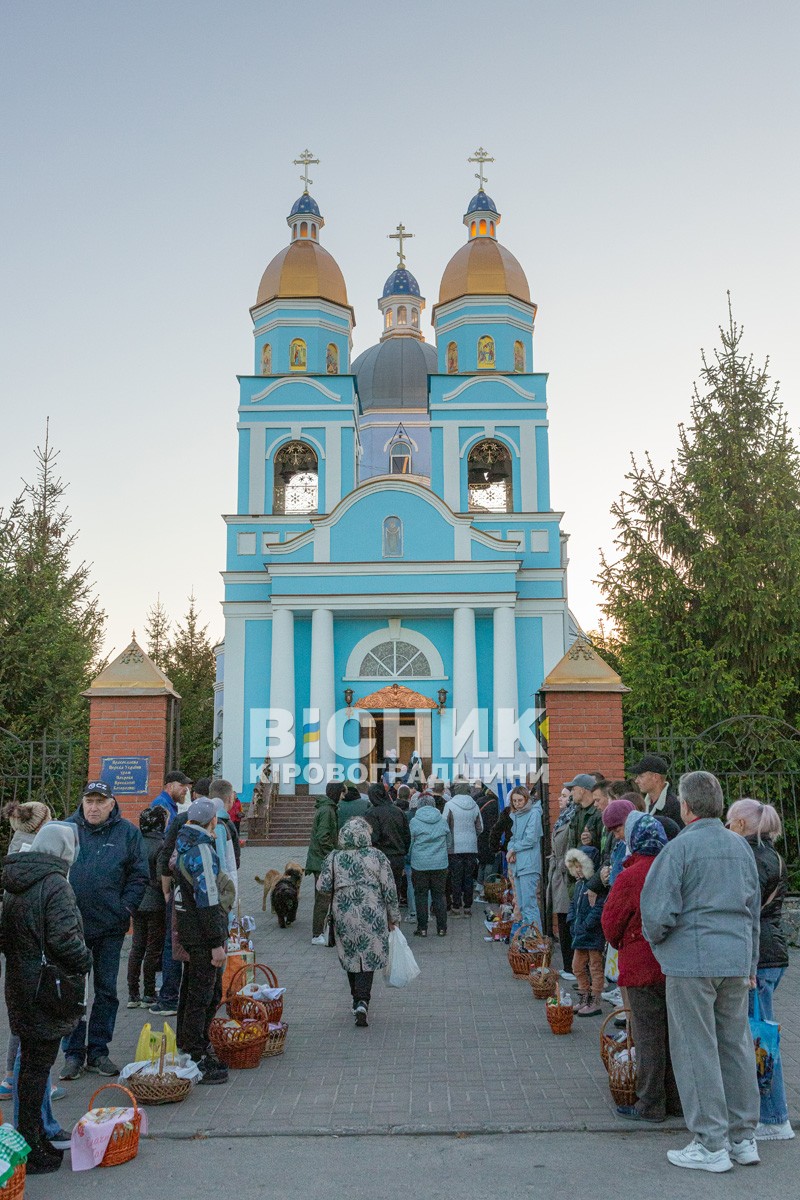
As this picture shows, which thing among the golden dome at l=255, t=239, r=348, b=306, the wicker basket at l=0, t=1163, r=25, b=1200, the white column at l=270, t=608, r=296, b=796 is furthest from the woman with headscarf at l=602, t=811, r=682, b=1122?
the golden dome at l=255, t=239, r=348, b=306

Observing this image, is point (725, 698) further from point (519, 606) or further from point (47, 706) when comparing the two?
point (519, 606)

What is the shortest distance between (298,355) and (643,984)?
28845mm

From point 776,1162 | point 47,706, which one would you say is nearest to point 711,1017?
point 776,1162

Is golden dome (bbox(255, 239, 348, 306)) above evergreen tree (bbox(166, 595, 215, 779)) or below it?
above

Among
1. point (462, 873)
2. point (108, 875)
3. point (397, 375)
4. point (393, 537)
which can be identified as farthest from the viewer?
point (397, 375)

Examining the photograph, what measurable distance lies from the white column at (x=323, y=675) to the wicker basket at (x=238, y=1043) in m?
20.3

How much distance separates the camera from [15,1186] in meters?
4.29

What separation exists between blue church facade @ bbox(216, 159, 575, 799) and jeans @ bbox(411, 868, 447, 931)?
47.6 ft

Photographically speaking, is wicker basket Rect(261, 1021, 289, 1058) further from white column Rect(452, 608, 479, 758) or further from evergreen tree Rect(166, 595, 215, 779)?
evergreen tree Rect(166, 595, 215, 779)

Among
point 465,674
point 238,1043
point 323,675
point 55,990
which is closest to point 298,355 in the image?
point 323,675

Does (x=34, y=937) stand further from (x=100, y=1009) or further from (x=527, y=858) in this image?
(x=527, y=858)

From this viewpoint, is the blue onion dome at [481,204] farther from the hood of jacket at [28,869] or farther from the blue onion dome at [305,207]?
the hood of jacket at [28,869]

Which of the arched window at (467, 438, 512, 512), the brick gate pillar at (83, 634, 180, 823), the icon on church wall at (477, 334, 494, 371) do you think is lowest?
the brick gate pillar at (83, 634, 180, 823)

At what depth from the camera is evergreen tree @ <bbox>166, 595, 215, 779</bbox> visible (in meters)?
37.4
